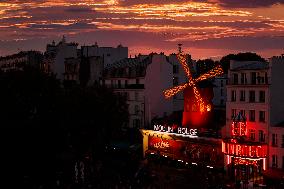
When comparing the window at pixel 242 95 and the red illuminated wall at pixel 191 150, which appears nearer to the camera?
the window at pixel 242 95

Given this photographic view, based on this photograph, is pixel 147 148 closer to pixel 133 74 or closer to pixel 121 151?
pixel 121 151

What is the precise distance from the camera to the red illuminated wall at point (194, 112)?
68.5 metres

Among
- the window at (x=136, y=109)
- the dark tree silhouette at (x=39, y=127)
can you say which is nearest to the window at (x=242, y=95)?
the dark tree silhouette at (x=39, y=127)

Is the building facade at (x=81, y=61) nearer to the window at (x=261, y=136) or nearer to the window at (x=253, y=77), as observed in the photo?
the window at (x=253, y=77)

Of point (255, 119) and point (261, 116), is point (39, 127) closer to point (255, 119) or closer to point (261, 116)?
point (255, 119)

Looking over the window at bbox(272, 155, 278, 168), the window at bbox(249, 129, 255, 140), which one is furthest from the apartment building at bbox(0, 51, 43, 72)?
the window at bbox(272, 155, 278, 168)

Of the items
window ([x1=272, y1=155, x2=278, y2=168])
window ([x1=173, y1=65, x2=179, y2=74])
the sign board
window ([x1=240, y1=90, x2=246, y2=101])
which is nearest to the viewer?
window ([x1=272, y1=155, x2=278, y2=168])

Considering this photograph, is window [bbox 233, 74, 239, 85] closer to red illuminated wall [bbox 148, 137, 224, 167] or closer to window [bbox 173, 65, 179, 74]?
red illuminated wall [bbox 148, 137, 224, 167]

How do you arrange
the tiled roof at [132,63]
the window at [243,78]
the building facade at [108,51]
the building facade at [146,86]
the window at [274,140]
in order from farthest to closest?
the building facade at [108,51]
the tiled roof at [132,63]
the building facade at [146,86]
the window at [243,78]
the window at [274,140]

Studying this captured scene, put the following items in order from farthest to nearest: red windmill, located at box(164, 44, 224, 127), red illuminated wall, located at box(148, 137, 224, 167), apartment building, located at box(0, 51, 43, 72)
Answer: apartment building, located at box(0, 51, 43, 72), red windmill, located at box(164, 44, 224, 127), red illuminated wall, located at box(148, 137, 224, 167)

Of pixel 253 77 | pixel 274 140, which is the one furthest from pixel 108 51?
pixel 274 140

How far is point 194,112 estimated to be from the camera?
69.9m

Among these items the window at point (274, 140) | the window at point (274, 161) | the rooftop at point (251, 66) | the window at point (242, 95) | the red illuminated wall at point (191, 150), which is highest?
the rooftop at point (251, 66)

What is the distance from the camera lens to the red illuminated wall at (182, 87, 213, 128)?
68.5 meters
